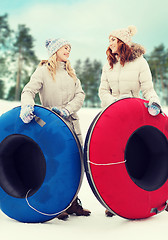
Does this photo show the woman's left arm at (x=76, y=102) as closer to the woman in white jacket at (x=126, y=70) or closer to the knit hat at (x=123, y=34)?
the woman in white jacket at (x=126, y=70)

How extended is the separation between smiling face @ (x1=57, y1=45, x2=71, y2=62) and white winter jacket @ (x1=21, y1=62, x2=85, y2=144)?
0.17ft

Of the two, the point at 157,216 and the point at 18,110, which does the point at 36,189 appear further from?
the point at 157,216

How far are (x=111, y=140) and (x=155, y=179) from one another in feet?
2.02

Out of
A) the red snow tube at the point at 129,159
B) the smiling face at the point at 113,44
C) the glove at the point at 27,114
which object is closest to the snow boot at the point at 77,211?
the red snow tube at the point at 129,159

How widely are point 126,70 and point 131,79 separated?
3.7 inches

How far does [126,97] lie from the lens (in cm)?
254

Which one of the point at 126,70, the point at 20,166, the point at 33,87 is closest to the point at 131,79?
the point at 126,70

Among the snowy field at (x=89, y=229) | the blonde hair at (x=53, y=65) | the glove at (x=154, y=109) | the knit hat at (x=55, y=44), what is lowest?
Answer: the snowy field at (x=89, y=229)

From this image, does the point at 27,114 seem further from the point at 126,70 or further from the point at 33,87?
the point at 126,70

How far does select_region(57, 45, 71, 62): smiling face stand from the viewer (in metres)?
2.88

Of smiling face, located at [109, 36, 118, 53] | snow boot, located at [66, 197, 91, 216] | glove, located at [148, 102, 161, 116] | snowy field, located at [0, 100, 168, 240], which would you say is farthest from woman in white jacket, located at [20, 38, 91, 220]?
glove, located at [148, 102, 161, 116]

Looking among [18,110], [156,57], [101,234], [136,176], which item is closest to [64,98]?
[18,110]

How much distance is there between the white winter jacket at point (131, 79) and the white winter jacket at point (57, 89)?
0.30m

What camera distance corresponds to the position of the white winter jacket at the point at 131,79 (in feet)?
9.21
